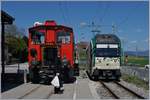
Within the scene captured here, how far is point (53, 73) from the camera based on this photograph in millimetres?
30453

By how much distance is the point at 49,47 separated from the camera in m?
31.2

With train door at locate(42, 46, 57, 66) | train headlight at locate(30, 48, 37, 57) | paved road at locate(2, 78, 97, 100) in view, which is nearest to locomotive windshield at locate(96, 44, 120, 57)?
train door at locate(42, 46, 57, 66)

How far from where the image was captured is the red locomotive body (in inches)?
1221

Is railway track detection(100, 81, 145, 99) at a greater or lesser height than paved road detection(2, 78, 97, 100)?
lesser

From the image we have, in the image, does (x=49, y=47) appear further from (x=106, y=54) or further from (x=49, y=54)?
(x=106, y=54)

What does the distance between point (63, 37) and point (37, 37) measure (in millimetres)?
1826

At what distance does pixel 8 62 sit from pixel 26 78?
191 ft

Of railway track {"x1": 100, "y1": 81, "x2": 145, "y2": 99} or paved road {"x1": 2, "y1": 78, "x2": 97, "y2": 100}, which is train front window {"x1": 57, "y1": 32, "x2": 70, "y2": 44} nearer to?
railway track {"x1": 100, "y1": 81, "x2": 145, "y2": 99}

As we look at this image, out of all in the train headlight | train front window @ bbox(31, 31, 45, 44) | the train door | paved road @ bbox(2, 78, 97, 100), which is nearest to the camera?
paved road @ bbox(2, 78, 97, 100)

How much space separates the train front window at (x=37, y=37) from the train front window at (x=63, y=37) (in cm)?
112

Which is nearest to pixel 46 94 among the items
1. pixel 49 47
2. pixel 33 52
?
pixel 33 52

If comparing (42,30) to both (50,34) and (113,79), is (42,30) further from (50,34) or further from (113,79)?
(113,79)

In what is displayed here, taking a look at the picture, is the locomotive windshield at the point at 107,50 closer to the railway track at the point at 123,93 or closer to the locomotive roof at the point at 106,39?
the locomotive roof at the point at 106,39

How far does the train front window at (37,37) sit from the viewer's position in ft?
103
